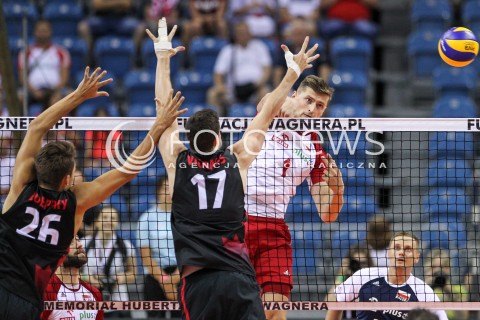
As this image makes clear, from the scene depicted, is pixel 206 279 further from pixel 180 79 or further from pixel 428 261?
pixel 180 79

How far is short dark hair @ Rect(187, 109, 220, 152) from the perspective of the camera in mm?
7656

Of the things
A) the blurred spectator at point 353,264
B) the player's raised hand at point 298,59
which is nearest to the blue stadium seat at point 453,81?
the blurred spectator at point 353,264

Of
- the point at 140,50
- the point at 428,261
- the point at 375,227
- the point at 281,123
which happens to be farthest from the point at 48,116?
the point at 140,50

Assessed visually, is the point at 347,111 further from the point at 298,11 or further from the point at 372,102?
the point at 298,11

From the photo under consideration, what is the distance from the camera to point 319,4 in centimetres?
1898

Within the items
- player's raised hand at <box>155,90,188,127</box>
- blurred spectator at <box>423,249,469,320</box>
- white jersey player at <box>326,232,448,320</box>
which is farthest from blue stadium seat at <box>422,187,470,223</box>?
player's raised hand at <box>155,90,188,127</box>

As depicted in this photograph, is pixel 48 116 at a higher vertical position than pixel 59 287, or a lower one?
higher

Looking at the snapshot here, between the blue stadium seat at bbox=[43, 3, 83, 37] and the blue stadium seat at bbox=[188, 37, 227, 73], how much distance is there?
2707 mm

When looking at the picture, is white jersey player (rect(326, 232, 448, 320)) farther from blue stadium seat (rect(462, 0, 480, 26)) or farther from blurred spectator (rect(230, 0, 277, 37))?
blurred spectator (rect(230, 0, 277, 37))

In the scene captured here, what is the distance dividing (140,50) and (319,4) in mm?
3851

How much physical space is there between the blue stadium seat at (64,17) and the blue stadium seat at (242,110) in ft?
14.8

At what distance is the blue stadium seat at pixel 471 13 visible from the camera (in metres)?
17.8

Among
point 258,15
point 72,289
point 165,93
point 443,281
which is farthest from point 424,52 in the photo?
point 165,93

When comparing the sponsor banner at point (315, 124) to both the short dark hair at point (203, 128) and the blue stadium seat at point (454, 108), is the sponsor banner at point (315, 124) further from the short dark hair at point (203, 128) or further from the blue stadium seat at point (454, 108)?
the blue stadium seat at point (454, 108)
